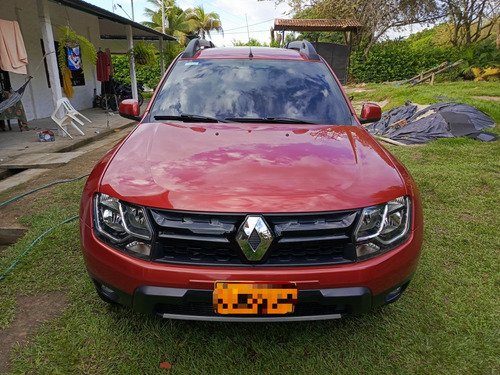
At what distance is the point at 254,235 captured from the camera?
4.99 ft

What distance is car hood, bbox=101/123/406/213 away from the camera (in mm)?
1557

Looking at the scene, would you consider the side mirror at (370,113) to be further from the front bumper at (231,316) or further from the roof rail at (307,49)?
the front bumper at (231,316)

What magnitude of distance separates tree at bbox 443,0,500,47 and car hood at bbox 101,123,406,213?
23084 millimetres

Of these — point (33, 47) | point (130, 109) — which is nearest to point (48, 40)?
point (33, 47)

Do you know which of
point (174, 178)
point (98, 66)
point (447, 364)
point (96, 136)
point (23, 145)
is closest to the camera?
point (174, 178)

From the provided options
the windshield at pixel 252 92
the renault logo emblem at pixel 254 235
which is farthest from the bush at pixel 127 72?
the renault logo emblem at pixel 254 235

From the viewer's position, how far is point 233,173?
1.70 metres

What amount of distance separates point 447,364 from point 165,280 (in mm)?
1501

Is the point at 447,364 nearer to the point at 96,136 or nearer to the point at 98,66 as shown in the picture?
the point at 96,136

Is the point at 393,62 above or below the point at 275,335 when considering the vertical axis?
above

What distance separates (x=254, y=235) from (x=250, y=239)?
3 centimetres

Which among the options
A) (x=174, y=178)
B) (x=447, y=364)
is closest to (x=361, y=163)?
(x=174, y=178)

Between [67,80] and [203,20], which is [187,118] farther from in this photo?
[203,20]

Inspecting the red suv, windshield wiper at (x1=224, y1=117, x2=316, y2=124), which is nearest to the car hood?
the red suv
